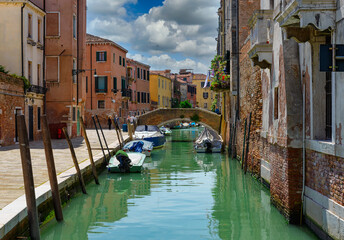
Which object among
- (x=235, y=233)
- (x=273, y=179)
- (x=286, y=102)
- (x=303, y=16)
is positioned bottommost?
(x=235, y=233)

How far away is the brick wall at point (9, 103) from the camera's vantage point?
15023mm

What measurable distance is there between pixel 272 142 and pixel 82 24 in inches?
663

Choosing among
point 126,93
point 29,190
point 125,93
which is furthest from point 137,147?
point 126,93

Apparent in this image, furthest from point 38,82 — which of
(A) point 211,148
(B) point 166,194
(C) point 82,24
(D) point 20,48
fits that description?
(B) point 166,194

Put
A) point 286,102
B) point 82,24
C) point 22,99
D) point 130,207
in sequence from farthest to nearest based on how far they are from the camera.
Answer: point 82,24 → point 22,99 → point 130,207 → point 286,102

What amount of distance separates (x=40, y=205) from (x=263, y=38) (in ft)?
18.1

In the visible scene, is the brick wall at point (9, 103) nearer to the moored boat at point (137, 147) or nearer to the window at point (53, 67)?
the window at point (53, 67)

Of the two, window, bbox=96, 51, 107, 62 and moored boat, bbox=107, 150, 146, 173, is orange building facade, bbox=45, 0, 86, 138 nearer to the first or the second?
moored boat, bbox=107, 150, 146, 173

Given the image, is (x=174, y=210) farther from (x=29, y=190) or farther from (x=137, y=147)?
(x=137, y=147)

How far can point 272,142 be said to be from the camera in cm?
823

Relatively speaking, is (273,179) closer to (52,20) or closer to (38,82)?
(38,82)

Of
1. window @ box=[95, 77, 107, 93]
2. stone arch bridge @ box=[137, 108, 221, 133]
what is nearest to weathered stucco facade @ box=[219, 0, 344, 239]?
stone arch bridge @ box=[137, 108, 221, 133]

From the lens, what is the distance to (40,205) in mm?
6887

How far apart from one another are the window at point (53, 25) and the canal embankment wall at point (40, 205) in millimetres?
11241
